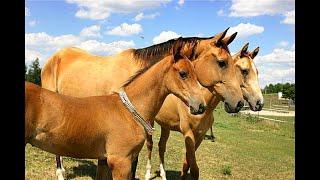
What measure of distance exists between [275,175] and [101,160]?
584cm

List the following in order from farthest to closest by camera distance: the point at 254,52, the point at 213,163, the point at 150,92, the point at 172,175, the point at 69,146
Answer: the point at 213,163 < the point at 172,175 < the point at 254,52 < the point at 150,92 < the point at 69,146

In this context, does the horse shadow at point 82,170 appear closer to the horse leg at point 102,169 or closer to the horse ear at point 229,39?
the horse leg at point 102,169

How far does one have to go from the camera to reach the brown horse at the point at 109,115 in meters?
3.49

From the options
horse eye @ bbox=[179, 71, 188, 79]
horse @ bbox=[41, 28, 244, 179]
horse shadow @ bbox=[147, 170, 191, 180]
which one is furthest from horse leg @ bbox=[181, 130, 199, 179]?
horse eye @ bbox=[179, 71, 188, 79]

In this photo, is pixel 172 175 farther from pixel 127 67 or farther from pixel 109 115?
pixel 109 115

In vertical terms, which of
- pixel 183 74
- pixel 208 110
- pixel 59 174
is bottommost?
pixel 59 174

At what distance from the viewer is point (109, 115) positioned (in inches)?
151

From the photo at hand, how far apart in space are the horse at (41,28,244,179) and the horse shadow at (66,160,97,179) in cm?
50

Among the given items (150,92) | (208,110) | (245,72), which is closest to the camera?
(150,92)

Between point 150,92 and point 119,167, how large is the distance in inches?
37.6

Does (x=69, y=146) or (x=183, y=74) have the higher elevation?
(x=183, y=74)

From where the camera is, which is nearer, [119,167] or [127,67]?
[119,167]

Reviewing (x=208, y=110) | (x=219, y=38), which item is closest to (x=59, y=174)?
(x=208, y=110)
